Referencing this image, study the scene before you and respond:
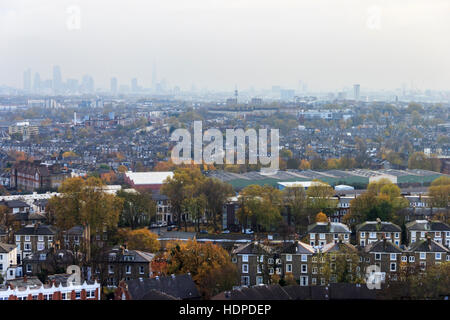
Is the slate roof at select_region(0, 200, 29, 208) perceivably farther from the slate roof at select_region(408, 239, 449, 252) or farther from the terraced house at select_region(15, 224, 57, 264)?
the slate roof at select_region(408, 239, 449, 252)

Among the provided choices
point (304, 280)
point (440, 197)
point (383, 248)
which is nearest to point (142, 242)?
point (304, 280)

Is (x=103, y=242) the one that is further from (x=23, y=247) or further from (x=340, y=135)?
(x=340, y=135)

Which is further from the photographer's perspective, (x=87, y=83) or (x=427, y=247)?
(x=87, y=83)

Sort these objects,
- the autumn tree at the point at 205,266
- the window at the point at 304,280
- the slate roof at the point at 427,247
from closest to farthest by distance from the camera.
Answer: the autumn tree at the point at 205,266, the window at the point at 304,280, the slate roof at the point at 427,247

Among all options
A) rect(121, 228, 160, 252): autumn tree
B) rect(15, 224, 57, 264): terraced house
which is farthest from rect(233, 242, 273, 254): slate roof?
rect(15, 224, 57, 264): terraced house

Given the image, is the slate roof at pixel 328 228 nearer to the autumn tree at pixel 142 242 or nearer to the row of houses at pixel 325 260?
the row of houses at pixel 325 260

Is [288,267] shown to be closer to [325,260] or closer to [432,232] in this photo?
[325,260]

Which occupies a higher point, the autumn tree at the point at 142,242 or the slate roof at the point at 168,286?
the slate roof at the point at 168,286

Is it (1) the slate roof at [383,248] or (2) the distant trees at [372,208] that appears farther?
(2) the distant trees at [372,208]

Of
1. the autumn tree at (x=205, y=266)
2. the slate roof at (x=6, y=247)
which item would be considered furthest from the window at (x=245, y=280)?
the slate roof at (x=6, y=247)
